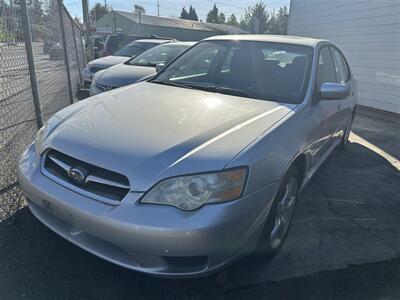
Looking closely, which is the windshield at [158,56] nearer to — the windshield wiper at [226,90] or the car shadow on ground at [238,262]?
the windshield wiper at [226,90]

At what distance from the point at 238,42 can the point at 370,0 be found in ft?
23.4

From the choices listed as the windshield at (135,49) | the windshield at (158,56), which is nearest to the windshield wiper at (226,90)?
the windshield at (158,56)

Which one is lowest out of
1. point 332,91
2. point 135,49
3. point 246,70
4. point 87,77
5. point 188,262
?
point 87,77

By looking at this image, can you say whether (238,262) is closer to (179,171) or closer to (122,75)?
(179,171)

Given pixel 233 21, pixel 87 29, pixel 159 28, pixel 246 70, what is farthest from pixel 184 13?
pixel 246 70

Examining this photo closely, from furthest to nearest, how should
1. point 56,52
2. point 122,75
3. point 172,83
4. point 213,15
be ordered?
point 213,15 < point 56,52 < point 122,75 < point 172,83

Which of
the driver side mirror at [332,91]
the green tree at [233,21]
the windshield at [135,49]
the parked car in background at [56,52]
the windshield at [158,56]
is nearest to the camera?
the driver side mirror at [332,91]

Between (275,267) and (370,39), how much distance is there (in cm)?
866

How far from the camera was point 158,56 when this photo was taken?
8.17 metres

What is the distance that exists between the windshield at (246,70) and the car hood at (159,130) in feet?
0.78

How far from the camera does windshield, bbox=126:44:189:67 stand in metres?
7.91

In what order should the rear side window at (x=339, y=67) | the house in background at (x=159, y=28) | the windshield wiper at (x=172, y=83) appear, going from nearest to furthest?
the windshield wiper at (x=172, y=83) < the rear side window at (x=339, y=67) < the house in background at (x=159, y=28)

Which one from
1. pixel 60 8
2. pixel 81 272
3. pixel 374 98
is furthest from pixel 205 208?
pixel 374 98

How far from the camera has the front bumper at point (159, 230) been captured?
2.08 metres
